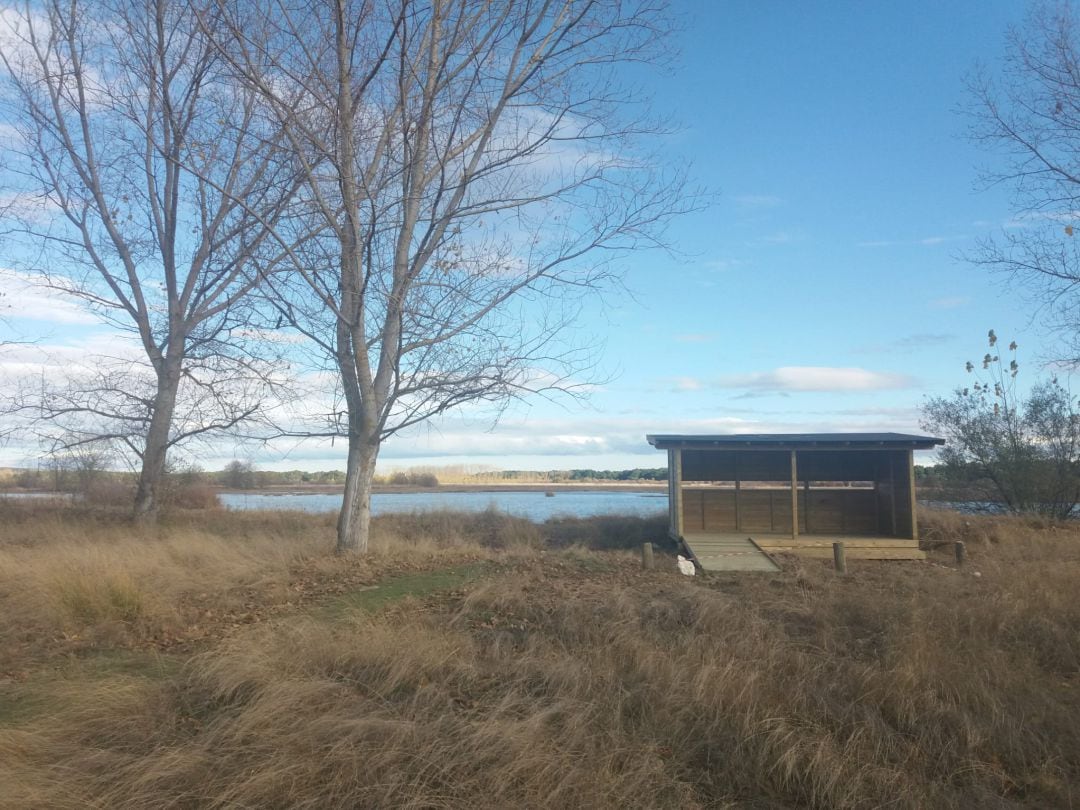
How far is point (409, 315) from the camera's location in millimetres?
11297

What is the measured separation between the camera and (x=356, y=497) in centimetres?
1223

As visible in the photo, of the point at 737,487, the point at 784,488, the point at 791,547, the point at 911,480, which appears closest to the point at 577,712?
the point at 791,547

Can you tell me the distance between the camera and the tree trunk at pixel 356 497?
12102mm

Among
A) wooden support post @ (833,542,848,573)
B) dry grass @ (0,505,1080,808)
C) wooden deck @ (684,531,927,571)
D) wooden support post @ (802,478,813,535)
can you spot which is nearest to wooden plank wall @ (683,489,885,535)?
wooden support post @ (802,478,813,535)

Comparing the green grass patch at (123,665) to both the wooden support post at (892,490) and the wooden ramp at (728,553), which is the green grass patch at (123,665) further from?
the wooden support post at (892,490)

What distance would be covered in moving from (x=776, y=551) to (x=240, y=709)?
12.8 meters

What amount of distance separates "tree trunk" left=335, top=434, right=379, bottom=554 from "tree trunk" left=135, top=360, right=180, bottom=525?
23.7 feet

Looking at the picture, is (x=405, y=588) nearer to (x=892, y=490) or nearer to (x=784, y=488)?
(x=784, y=488)

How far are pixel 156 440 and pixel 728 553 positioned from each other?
498 inches

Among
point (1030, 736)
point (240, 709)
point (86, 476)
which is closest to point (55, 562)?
point (240, 709)

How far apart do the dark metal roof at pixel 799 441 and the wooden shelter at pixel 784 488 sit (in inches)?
0.9

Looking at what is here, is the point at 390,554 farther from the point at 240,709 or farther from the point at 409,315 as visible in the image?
the point at 240,709

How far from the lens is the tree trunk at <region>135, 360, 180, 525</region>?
56.0ft

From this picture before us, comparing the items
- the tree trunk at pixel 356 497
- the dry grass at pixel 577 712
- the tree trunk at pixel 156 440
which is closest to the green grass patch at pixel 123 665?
the dry grass at pixel 577 712
